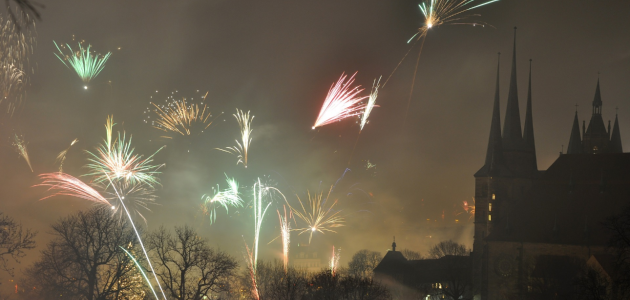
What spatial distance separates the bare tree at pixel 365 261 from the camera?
95.2 metres

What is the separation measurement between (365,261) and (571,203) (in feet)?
136

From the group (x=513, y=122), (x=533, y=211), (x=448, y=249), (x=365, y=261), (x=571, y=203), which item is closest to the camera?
(x=571, y=203)

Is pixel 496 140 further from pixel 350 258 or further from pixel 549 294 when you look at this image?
pixel 350 258

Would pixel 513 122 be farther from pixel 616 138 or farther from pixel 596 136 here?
pixel 616 138

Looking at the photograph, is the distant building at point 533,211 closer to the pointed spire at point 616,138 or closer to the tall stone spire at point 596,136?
the tall stone spire at point 596,136

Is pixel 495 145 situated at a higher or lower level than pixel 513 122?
lower

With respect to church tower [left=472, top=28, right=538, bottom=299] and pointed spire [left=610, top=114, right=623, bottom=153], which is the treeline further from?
pointed spire [left=610, top=114, right=623, bottom=153]

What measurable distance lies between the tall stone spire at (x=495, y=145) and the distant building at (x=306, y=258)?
36.2 m

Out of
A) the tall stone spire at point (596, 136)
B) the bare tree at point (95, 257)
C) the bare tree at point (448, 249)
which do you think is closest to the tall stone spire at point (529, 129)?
the tall stone spire at point (596, 136)

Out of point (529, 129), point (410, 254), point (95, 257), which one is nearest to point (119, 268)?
point (95, 257)

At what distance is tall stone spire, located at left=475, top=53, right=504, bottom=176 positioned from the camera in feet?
226

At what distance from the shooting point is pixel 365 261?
9981 centimetres

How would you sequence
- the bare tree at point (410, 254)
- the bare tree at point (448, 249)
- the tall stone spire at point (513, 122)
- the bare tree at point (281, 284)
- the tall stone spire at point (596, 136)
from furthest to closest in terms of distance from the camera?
the bare tree at point (410, 254) < the bare tree at point (448, 249) < the tall stone spire at point (596, 136) < the tall stone spire at point (513, 122) < the bare tree at point (281, 284)

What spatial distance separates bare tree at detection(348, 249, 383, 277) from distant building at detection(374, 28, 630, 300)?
26.1 meters
